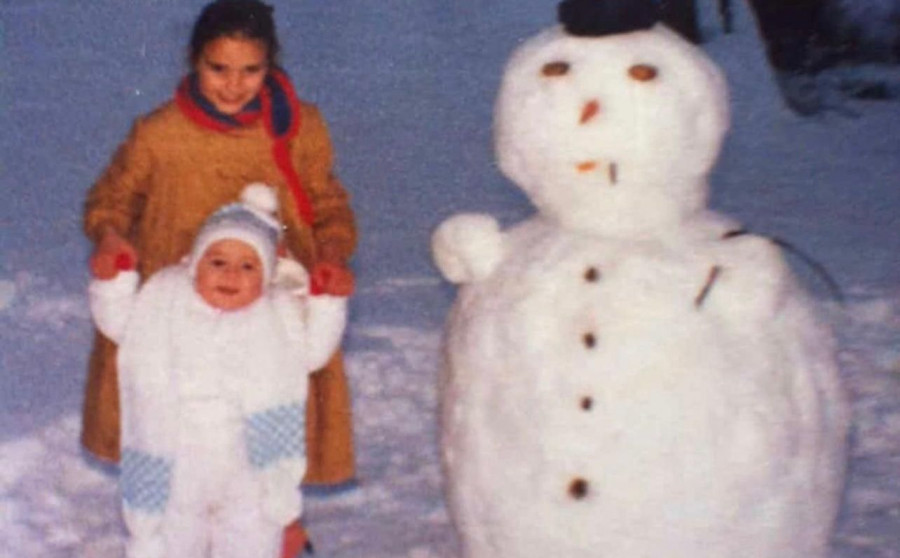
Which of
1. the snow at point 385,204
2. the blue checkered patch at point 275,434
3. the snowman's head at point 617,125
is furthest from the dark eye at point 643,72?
the snow at point 385,204

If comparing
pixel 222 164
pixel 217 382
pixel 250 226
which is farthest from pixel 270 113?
pixel 217 382

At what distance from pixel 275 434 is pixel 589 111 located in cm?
101

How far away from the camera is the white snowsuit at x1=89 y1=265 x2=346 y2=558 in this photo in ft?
10.7

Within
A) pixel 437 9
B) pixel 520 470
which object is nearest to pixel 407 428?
pixel 520 470

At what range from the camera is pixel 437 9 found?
515 inches

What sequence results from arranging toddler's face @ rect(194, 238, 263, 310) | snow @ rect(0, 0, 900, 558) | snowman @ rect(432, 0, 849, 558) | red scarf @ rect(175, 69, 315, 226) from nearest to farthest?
snowman @ rect(432, 0, 849, 558), toddler's face @ rect(194, 238, 263, 310), red scarf @ rect(175, 69, 315, 226), snow @ rect(0, 0, 900, 558)

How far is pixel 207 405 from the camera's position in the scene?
3258 mm

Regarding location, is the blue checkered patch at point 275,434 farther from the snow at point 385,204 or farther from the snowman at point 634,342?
the snow at point 385,204

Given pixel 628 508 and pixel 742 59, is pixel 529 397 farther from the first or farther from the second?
pixel 742 59

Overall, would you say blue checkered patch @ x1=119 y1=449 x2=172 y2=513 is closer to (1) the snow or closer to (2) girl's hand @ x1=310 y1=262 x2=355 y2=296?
(2) girl's hand @ x1=310 y1=262 x2=355 y2=296

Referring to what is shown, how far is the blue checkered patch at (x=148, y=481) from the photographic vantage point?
3256 mm

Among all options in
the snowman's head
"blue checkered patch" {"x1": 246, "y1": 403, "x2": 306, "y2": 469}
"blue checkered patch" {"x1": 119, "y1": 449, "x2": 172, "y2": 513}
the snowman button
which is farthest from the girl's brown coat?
the snowman button

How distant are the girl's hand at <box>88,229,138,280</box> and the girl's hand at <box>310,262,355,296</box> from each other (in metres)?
0.40

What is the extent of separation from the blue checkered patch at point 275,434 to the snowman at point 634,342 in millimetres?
416
